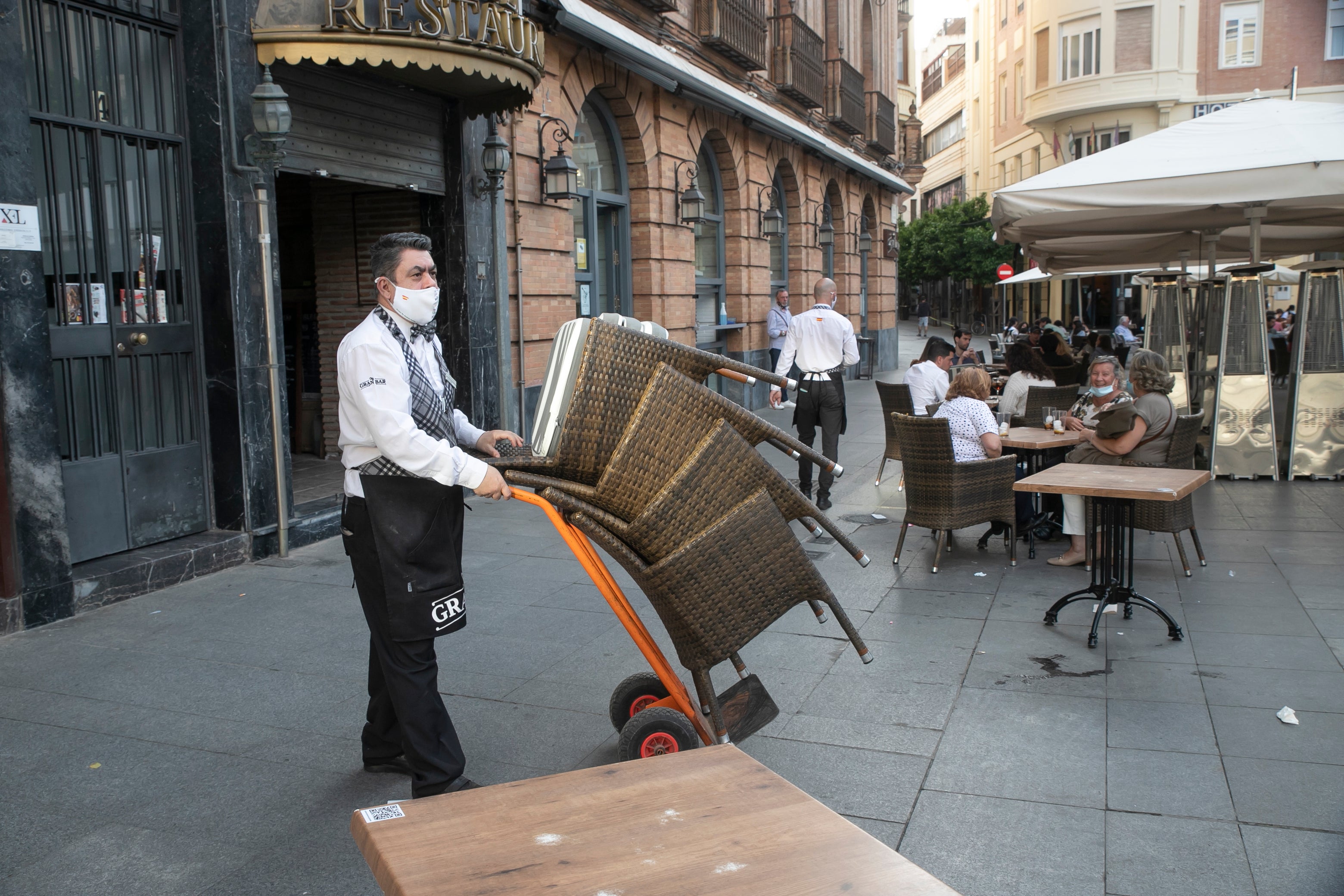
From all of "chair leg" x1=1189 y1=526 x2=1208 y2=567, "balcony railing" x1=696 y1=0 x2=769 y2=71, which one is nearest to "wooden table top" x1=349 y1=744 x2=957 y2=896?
"chair leg" x1=1189 y1=526 x2=1208 y2=567

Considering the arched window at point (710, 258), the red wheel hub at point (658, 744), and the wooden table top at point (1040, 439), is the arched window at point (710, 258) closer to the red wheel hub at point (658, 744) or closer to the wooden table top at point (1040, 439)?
the wooden table top at point (1040, 439)

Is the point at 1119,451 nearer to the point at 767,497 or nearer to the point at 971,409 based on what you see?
the point at 971,409

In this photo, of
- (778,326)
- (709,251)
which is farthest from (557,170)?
(778,326)

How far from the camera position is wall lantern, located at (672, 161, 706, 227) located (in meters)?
14.1

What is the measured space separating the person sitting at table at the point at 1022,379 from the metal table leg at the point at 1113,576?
11.3ft

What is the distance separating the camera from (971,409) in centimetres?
709

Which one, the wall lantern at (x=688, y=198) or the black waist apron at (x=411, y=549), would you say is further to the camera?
the wall lantern at (x=688, y=198)

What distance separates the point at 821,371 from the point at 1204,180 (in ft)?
10.4

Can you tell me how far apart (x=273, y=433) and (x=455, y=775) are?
4.50 m

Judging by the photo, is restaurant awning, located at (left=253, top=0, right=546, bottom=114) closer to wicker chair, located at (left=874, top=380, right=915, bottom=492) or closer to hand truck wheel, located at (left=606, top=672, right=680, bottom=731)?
wicker chair, located at (left=874, top=380, right=915, bottom=492)

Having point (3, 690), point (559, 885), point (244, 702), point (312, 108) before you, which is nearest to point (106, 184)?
point (312, 108)

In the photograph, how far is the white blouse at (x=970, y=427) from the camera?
7.09 metres

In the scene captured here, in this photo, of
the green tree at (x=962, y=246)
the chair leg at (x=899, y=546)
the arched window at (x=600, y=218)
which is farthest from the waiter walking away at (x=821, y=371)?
the green tree at (x=962, y=246)

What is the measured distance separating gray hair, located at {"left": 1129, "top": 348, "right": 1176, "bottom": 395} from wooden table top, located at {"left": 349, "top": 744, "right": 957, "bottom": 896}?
5965mm
